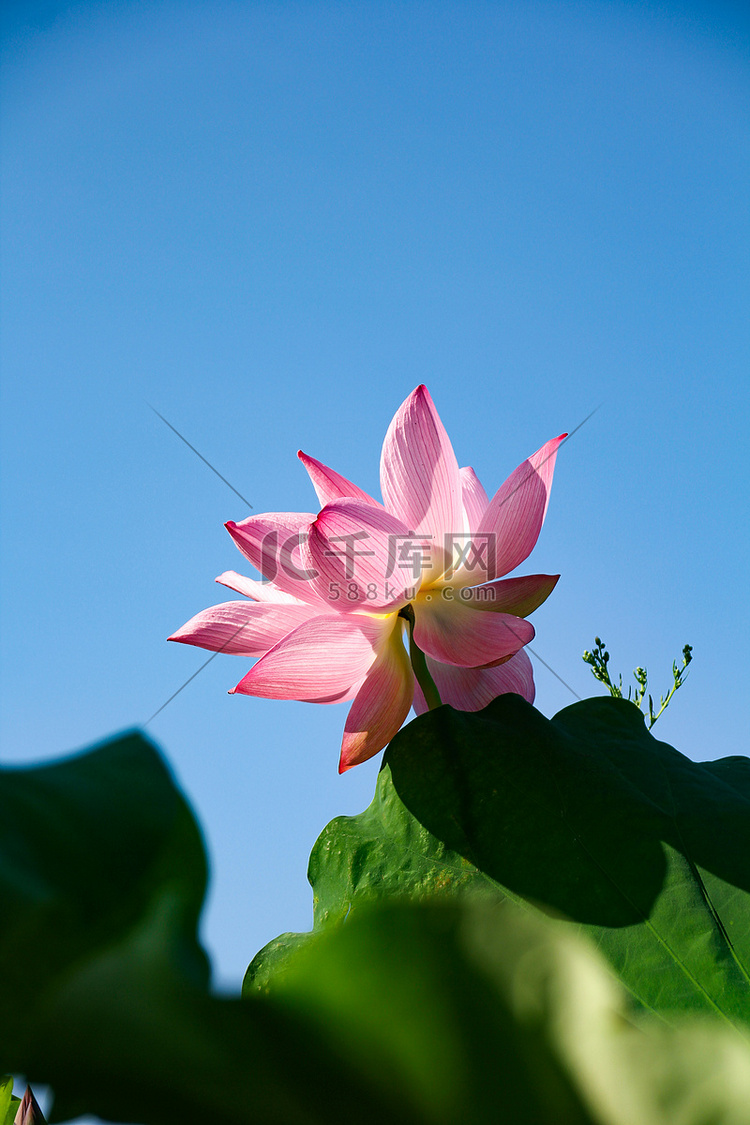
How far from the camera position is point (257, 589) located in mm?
653

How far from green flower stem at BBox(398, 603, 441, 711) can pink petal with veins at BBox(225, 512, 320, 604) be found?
0.08 m

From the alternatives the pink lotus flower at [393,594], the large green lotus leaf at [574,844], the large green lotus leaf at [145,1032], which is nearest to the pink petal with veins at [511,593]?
the pink lotus flower at [393,594]

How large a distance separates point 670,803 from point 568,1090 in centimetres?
38

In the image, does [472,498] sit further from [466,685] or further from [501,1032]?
[501,1032]

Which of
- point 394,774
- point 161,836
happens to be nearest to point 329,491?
point 394,774

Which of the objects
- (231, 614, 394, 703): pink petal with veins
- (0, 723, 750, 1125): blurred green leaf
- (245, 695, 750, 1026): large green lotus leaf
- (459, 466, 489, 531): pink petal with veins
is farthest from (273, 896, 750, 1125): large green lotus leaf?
(459, 466, 489, 531): pink petal with veins

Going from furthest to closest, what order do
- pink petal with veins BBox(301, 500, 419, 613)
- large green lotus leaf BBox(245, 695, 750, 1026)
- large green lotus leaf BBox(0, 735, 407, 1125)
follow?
1. pink petal with veins BBox(301, 500, 419, 613)
2. large green lotus leaf BBox(245, 695, 750, 1026)
3. large green lotus leaf BBox(0, 735, 407, 1125)

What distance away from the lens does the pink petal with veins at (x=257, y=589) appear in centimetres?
62

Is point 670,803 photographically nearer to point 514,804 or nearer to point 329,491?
point 514,804

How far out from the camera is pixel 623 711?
1.86ft

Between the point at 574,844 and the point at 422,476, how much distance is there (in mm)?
318

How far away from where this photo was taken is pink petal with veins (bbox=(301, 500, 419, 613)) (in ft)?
1.82

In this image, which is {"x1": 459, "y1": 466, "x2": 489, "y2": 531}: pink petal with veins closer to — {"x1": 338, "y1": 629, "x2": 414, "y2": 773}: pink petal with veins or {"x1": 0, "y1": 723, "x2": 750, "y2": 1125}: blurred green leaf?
{"x1": 338, "y1": 629, "x2": 414, "y2": 773}: pink petal with veins

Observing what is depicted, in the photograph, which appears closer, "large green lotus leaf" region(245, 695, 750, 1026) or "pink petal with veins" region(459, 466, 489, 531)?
"large green lotus leaf" region(245, 695, 750, 1026)
